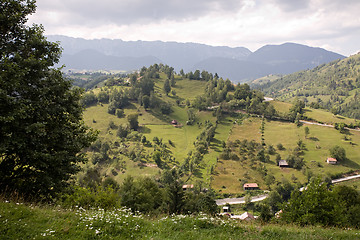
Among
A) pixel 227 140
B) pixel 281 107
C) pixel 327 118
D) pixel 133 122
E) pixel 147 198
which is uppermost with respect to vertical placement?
pixel 281 107

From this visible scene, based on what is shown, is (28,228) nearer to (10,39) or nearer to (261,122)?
(10,39)

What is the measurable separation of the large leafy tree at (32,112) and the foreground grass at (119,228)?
369 cm

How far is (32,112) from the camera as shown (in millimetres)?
14430

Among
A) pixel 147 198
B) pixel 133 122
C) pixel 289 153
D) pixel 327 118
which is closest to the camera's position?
pixel 147 198

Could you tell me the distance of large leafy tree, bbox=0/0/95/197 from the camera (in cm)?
1350

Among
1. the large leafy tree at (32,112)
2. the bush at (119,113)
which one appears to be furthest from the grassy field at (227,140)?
the large leafy tree at (32,112)

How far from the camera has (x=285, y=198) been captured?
281 feet

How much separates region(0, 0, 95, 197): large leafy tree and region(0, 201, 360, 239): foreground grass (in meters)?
3.69

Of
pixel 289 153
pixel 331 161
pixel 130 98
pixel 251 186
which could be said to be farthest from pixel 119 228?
pixel 130 98

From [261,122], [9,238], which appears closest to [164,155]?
[261,122]

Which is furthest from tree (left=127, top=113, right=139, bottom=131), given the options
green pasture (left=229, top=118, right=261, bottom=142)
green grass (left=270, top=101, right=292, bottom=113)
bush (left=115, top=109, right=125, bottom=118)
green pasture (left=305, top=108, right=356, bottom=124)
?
green pasture (left=305, top=108, right=356, bottom=124)

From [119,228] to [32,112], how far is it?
10529 mm

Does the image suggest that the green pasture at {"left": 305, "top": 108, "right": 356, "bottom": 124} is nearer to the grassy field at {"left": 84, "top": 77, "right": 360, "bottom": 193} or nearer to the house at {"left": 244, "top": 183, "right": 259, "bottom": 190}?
the grassy field at {"left": 84, "top": 77, "right": 360, "bottom": 193}

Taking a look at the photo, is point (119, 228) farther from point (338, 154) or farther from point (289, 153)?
point (338, 154)
